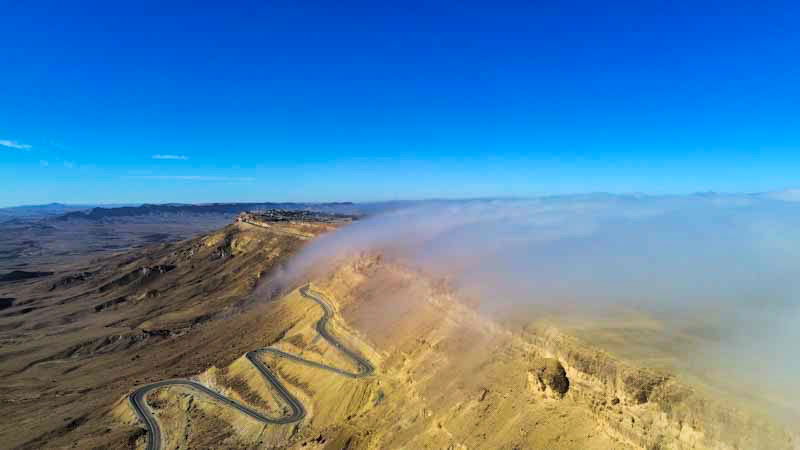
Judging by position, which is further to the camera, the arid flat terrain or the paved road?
the paved road

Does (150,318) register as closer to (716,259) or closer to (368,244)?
(368,244)

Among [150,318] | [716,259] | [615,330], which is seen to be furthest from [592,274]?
[150,318]

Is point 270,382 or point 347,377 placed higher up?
point 347,377

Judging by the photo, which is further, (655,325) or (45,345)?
(45,345)

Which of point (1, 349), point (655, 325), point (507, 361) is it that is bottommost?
point (1, 349)

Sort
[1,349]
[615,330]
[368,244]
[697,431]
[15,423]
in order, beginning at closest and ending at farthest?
1. [697,431]
2. [615,330]
3. [15,423]
4. [1,349]
5. [368,244]
